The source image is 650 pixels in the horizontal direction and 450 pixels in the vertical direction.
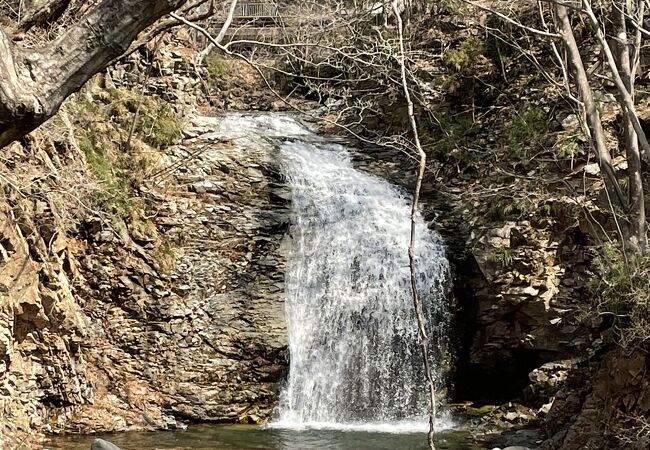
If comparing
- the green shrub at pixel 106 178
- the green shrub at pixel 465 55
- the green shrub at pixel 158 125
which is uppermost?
the green shrub at pixel 465 55

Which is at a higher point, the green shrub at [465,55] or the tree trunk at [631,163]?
the green shrub at [465,55]

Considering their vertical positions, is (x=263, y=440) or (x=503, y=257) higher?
(x=503, y=257)

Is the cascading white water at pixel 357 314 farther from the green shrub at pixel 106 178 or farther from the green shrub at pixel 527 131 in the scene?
the green shrub at pixel 106 178

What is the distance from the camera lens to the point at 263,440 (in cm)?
990

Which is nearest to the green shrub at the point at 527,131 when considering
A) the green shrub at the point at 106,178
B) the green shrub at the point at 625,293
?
the green shrub at the point at 625,293

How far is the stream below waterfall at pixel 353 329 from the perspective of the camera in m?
10.5

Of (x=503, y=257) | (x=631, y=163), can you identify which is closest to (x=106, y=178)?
(x=503, y=257)

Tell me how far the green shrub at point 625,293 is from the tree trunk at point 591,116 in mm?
780

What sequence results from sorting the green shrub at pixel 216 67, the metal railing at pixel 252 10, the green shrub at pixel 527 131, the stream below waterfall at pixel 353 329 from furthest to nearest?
the metal railing at pixel 252 10, the green shrub at pixel 216 67, the green shrub at pixel 527 131, the stream below waterfall at pixel 353 329

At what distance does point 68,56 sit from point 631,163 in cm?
704

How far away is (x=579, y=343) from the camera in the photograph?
9703mm

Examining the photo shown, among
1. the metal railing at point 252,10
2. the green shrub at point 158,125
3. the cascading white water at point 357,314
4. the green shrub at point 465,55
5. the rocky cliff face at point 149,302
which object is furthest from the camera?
the metal railing at point 252,10

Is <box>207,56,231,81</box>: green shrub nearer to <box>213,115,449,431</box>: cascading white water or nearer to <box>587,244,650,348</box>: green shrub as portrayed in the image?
<box>213,115,449,431</box>: cascading white water

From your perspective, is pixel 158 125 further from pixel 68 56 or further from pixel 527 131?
pixel 68 56
